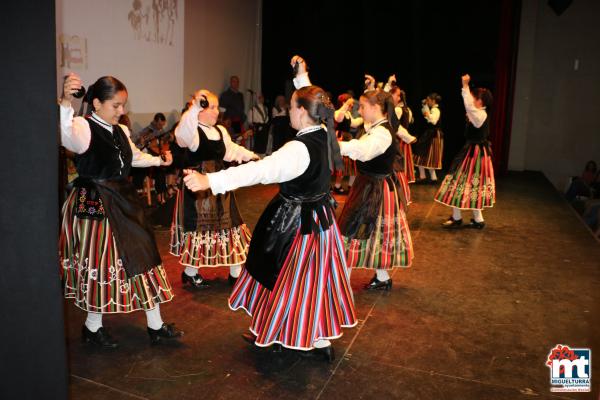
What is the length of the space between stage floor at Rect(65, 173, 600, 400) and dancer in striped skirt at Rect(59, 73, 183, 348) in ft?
1.15

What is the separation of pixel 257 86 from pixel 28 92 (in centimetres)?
991

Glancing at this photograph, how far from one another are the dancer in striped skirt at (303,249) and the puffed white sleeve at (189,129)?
0.77 m

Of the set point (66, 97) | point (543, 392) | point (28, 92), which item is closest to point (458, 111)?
point (543, 392)

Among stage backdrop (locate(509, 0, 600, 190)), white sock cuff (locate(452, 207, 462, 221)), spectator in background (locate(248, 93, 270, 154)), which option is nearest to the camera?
white sock cuff (locate(452, 207, 462, 221))

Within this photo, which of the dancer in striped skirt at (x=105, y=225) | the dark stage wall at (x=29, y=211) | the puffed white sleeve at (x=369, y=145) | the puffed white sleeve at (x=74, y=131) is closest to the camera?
the dark stage wall at (x=29, y=211)

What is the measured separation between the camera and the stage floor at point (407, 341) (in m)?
2.66

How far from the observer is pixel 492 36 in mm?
10297

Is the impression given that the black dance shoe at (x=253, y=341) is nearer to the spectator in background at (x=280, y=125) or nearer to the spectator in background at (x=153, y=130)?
the spectator in background at (x=153, y=130)

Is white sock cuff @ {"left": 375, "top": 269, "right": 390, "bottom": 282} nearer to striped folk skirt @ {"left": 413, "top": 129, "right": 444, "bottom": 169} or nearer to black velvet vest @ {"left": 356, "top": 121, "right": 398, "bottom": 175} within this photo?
black velvet vest @ {"left": 356, "top": 121, "right": 398, "bottom": 175}

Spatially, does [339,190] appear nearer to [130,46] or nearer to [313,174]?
[130,46]

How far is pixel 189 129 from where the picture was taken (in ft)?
10.9

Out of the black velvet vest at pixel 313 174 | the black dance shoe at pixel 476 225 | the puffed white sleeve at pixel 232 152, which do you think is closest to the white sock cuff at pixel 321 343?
the black velvet vest at pixel 313 174

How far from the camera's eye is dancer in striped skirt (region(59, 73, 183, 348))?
108 inches

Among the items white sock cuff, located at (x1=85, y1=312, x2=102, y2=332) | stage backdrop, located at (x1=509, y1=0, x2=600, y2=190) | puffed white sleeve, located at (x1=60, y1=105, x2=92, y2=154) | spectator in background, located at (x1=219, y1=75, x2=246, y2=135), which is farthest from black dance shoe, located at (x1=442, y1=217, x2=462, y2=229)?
stage backdrop, located at (x1=509, y1=0, x2=600, y2=190)
